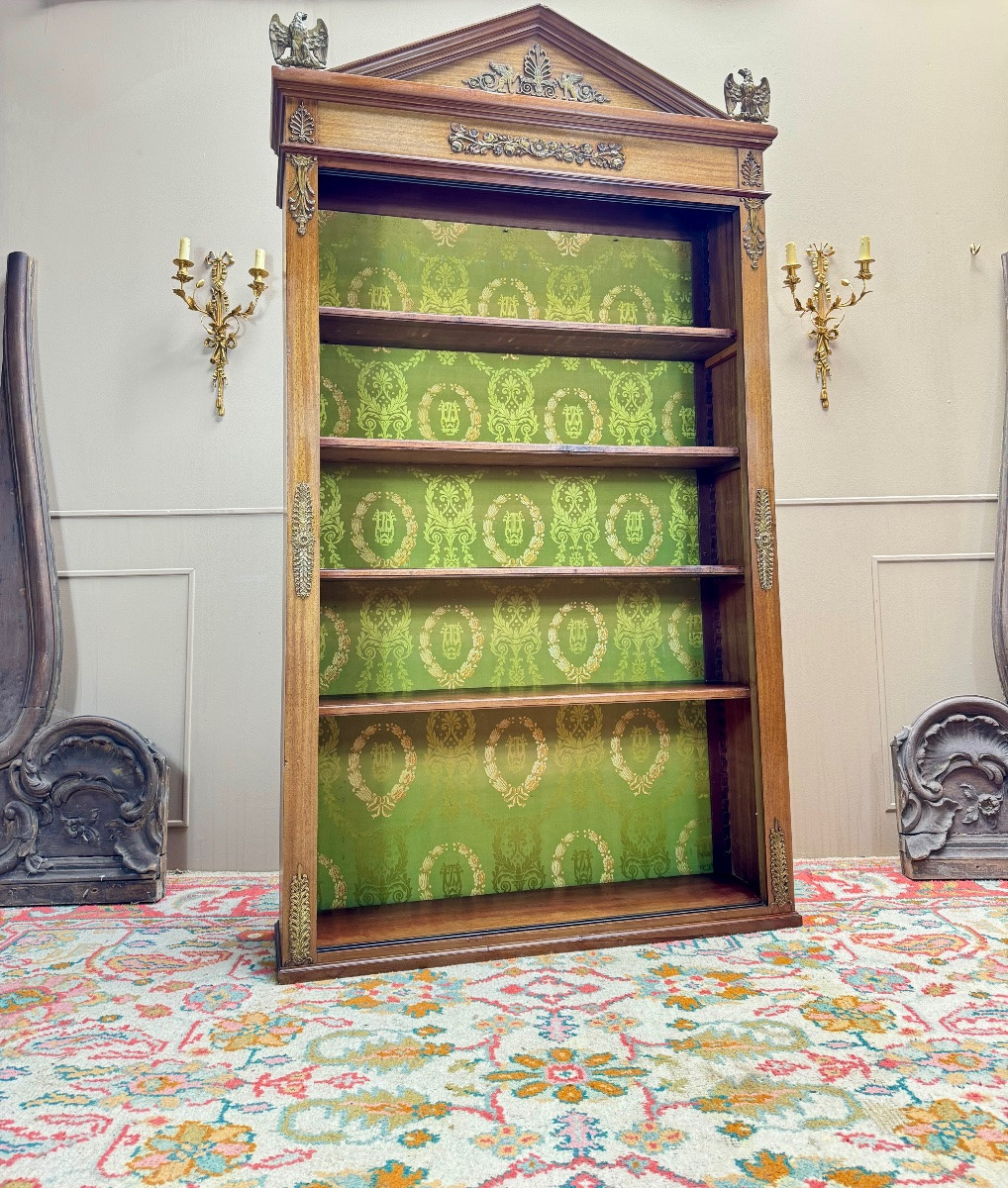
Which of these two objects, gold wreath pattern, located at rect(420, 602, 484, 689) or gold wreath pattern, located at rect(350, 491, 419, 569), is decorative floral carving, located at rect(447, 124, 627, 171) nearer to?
gold wreath pattern, located at rect(350, 491, 419, 569)

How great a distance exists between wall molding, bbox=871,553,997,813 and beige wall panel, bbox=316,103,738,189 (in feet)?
5.06

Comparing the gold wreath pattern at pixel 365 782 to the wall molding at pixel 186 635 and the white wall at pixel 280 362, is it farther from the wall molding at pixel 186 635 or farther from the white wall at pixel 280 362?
the wall molding at pixel 186 635

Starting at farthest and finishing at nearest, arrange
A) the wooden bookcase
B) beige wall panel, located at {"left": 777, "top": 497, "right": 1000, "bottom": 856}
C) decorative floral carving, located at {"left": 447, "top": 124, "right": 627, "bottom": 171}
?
beige wall panel, located at {"left": 777, "top": 497, "right": 1000, "bottom": 856}
decorative floral carving, located at {"left": 447, "top": 124, "right": 627, "bottom": 171}
the wooden bookcase

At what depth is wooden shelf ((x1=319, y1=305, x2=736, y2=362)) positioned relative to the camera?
7.78 ft

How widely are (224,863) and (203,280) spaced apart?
2.10m

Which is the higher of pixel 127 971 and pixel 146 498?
pixel 146 498

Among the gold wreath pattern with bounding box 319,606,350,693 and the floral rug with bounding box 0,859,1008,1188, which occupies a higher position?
the gold wreath pattern with bounding box 319,606,350,693

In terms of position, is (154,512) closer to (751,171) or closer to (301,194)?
(301,194)

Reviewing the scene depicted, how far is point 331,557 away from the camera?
257 cm

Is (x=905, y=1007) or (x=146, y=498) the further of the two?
(x=146, y=498)

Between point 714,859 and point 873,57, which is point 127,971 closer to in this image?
point 714,859

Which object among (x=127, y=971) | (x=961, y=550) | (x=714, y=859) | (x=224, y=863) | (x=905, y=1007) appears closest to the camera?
(x=905, y=1007)

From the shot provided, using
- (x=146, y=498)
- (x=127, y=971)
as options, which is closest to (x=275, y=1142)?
(x=127, y=971)

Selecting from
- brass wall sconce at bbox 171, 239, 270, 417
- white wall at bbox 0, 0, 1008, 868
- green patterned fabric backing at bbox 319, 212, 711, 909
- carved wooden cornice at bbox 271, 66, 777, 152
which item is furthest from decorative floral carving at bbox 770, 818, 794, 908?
brass wall sconce at bbox 171, 239, 270, 417
